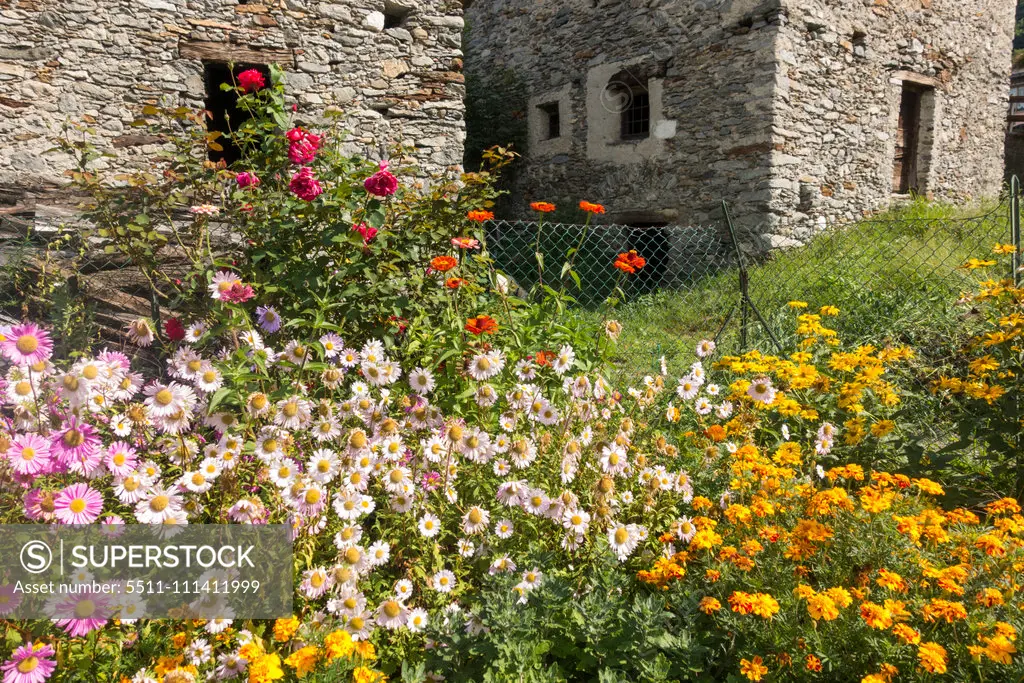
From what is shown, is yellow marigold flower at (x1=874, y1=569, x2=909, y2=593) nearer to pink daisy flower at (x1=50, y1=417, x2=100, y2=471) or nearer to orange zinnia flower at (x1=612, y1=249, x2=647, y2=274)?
orange zinnia flower at (x1=612, y1=249, x2=647, y2=274)

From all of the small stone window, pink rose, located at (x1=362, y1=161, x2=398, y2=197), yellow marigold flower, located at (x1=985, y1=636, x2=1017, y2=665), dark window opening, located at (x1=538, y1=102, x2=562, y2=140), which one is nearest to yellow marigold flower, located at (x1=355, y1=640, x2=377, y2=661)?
yellow marigold flower, located at (x1=985, y1=636, x2=1017, y2=665)

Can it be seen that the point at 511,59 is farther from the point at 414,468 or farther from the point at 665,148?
the point at 414,468

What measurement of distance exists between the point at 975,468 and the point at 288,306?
3123 millimetres

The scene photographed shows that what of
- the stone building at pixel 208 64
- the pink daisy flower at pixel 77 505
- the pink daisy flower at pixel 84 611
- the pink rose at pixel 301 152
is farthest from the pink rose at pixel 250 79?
the pink daisy flower at pixel 84 611

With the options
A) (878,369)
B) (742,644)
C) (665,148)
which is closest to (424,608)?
(742,644)

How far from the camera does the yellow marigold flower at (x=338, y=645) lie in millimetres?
1510

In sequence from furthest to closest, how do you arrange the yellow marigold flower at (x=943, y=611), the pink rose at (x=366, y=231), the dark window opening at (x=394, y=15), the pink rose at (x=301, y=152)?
the dark window opening at (x=394, y=15)
the pink rose at (x=301, y=152)
the pink rose at (x=366, y=231)
the yellow marigold flower at (x=943, y=611)

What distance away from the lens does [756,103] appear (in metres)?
7.52

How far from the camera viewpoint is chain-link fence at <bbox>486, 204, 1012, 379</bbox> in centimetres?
484

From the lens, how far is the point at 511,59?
1041cm

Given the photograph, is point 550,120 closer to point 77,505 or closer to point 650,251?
point 650,251

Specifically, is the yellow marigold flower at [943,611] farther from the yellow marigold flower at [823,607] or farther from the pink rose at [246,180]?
the pink rose at [246,180]

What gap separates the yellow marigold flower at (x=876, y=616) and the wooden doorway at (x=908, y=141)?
9489 millimetres

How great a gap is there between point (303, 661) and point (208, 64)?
583 centimetres
